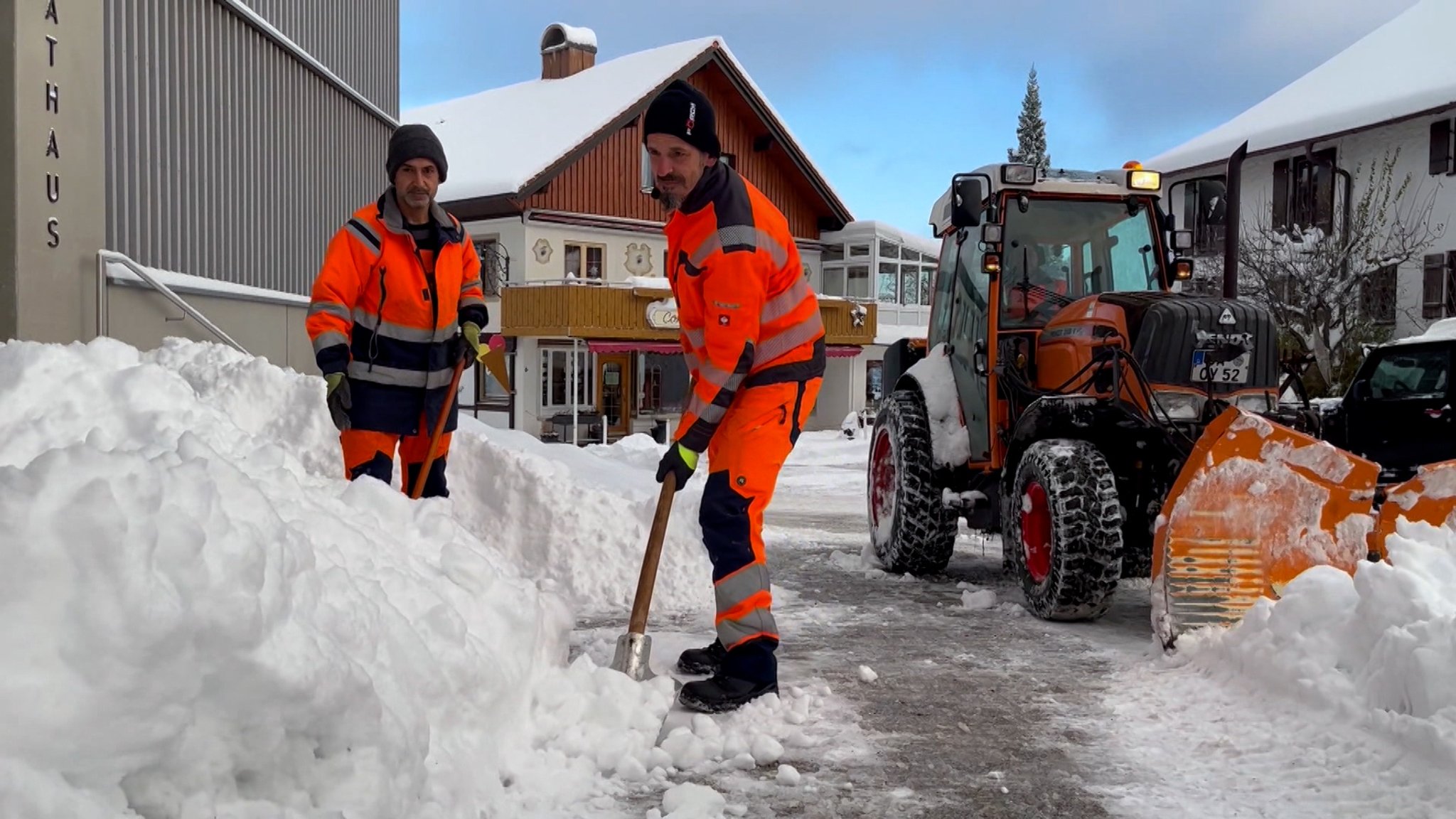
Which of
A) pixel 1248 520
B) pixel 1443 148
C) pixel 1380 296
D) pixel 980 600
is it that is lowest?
pixel 980 600

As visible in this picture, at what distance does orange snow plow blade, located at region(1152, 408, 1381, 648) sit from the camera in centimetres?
437

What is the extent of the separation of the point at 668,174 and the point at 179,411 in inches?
77.9

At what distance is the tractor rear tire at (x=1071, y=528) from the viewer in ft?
15.9

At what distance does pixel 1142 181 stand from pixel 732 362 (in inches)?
144

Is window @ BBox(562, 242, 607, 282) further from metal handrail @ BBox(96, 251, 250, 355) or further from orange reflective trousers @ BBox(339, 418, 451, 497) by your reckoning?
orange reflective trousers @ BBox(339, 418, 451, 497)

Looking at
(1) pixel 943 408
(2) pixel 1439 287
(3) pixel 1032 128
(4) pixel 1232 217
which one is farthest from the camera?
(3) pixel 1032 128

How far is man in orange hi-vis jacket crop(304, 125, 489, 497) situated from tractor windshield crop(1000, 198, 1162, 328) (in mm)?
3118

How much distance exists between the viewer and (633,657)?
373 cm

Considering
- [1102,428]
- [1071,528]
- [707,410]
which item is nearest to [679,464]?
[707,410]

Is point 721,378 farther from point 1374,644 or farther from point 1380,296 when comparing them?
point 1380,296

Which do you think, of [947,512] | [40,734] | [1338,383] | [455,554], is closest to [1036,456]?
[947,512]

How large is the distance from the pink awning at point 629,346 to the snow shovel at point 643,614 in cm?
2007

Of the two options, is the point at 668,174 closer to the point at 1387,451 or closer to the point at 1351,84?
the point at 1387,451

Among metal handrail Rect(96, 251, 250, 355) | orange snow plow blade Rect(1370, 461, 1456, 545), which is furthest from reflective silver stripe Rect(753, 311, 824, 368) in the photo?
metal handrail Rect(96, 251, 250, 355)
